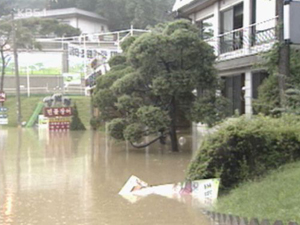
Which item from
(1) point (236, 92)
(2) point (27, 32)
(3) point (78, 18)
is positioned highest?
(3) point (78, 18)

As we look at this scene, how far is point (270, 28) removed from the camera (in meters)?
15.3

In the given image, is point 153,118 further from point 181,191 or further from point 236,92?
point 236,92

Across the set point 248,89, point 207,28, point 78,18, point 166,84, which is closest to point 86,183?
point 166,84

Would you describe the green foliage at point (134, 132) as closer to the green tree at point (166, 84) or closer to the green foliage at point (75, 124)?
the green tree at point (166, 84)

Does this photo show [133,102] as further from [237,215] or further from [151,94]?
[237,215]

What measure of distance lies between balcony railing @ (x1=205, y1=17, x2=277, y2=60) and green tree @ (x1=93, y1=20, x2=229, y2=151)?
2.37 m

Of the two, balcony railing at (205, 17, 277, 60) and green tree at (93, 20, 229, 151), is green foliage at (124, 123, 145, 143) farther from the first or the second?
balcony railing at (205, 17, 277, 60)

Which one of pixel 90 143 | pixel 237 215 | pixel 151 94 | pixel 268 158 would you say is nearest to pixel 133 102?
pixel 151 94

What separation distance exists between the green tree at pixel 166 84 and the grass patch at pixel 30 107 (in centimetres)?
1547

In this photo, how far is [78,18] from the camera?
5609 cm

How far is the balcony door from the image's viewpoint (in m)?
17.7

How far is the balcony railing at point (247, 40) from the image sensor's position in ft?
50.1

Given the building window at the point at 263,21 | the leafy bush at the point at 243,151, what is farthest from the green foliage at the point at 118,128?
the leafy bush at the point at 243,151

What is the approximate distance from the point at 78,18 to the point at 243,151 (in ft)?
166
